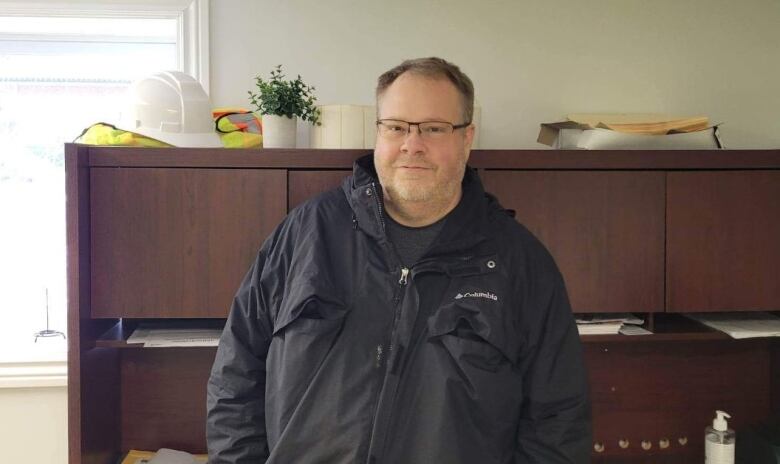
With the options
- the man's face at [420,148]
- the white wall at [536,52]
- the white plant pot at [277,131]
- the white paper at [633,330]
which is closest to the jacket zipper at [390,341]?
the man's face at [420,148]

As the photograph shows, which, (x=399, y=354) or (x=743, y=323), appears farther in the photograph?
(x=743, y=323)

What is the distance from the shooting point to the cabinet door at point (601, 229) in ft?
5.84

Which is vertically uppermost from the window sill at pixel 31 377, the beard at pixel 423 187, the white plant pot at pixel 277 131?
the white plant pot at pixel 277 131

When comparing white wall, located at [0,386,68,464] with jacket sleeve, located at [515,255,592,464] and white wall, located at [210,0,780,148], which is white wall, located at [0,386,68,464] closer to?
white wall, located at [210,0,780,148]

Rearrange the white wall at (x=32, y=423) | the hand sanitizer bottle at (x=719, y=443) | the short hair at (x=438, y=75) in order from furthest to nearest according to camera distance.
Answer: the white wall at (x=32, y=423), the hand sanitizer bottle at (x=719, y=443), the short hair at (x=438, y=75)

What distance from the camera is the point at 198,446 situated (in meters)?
2.08

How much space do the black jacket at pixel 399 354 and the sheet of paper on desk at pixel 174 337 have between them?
0.29 m

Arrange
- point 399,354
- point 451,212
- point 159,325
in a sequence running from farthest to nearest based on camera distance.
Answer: point 159,325
point 451,212
point 399,354

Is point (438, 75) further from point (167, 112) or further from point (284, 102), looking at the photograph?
point (167, 112)

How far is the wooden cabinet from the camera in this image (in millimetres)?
1702

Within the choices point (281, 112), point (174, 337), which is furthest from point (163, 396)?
point (281, 112)

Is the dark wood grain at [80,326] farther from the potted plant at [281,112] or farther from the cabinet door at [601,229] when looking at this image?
the cabinet door at [601,229]

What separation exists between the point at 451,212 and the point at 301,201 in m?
0.42

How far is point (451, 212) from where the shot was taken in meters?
1.52
